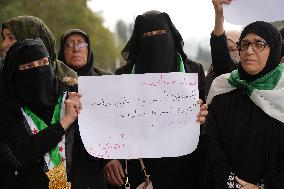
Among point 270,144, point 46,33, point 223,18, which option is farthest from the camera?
point 46,33

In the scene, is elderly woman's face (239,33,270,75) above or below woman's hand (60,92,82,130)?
above

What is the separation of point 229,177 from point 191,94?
1.76ft

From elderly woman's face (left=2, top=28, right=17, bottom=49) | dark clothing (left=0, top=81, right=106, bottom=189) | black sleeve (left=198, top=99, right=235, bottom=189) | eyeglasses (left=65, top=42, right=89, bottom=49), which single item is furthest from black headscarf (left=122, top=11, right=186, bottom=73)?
eyeglasses (left=65, top=42, right=89, bottom=49)

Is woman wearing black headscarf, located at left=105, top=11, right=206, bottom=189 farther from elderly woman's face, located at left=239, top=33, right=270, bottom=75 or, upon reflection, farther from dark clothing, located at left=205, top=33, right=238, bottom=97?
elderly woman's face, located at left=239, top=33, right=270, bottom=75

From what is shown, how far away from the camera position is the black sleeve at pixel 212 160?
265cm

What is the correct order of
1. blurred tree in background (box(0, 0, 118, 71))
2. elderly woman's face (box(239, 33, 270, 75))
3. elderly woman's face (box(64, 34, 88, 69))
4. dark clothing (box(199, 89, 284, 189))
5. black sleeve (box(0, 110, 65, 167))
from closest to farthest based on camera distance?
black sleeve (box(0, 110, 65, 167)) → dark clothing (box(199, 89, 284, 189)) → elderly woman's face (box(239, 33, 270, 75)) → elderly woman's face (box(64, 34, 88, 69)) → blurred tree in background (box(0, 0, 118, 71))

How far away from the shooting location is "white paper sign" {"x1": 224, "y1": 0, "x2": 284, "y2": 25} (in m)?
3.04

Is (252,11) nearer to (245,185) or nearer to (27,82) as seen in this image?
(245,185)

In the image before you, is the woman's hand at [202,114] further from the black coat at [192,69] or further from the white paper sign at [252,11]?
the white paper sign at [252,11]

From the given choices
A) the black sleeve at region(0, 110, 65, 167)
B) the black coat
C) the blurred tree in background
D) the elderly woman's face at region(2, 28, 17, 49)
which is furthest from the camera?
the blurred tree in background

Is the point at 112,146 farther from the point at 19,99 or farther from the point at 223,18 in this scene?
the point at 223,18

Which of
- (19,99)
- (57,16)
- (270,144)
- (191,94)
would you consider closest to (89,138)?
(19,99)

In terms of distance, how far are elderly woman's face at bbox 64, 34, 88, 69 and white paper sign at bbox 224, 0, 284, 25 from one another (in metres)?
1.74

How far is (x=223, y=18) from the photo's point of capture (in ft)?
10.0
